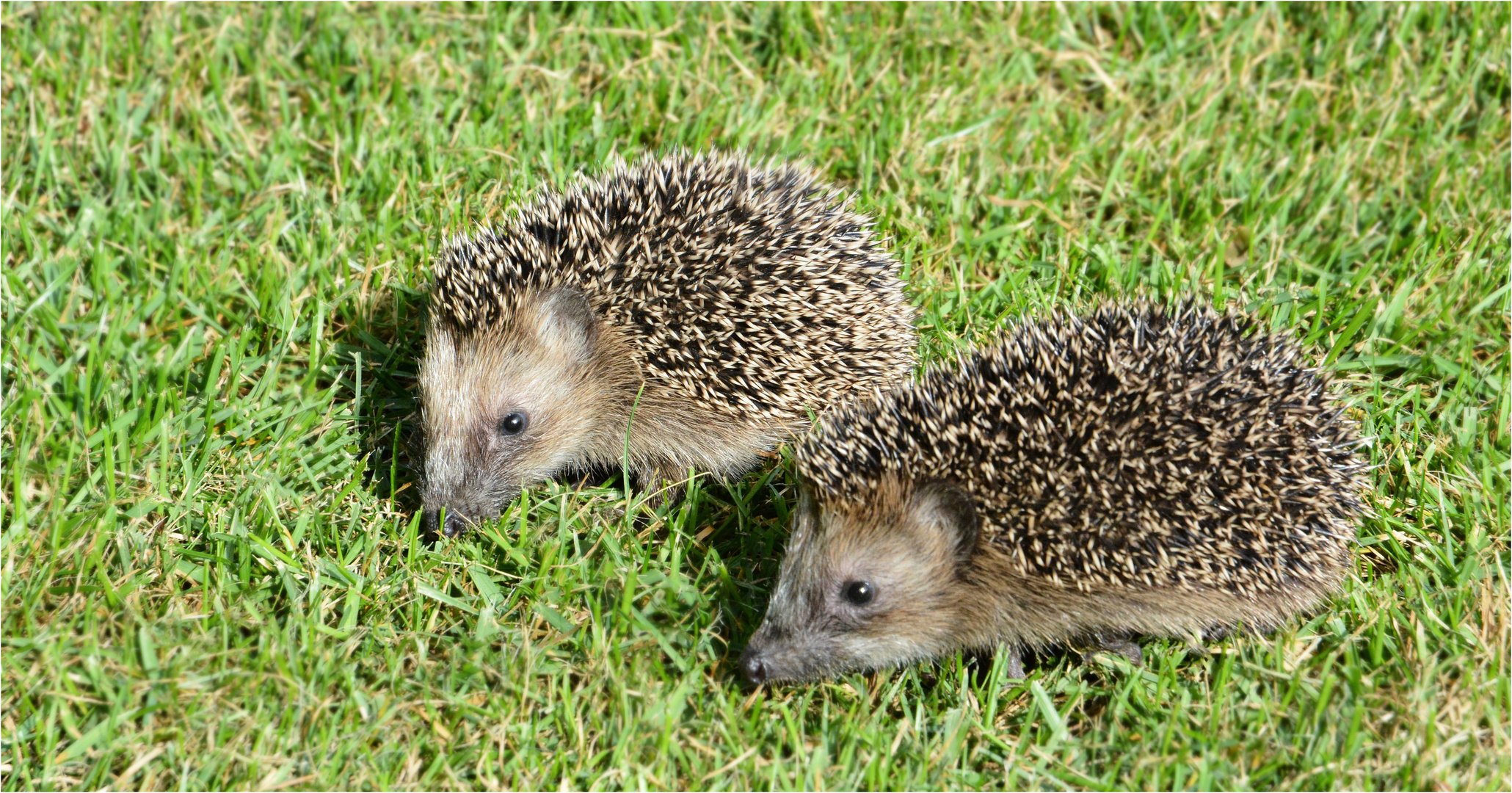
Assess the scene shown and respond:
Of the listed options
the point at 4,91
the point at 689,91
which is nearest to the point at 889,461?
the point at 689,91

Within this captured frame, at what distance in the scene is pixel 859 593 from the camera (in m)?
4.12

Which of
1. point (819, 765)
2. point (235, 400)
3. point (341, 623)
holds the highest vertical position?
point (235, 400)

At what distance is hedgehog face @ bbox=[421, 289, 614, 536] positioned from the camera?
4688 mm

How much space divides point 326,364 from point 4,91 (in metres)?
2.68

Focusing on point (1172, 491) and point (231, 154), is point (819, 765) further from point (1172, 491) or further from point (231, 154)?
point (231, 154)

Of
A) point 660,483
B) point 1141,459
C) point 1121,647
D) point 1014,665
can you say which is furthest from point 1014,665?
point 660,483

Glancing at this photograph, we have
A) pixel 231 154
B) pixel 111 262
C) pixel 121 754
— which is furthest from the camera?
pixel 231 154

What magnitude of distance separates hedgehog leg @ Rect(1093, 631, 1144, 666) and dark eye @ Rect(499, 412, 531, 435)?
2.31 meters

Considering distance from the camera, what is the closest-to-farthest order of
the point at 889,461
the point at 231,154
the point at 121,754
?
the point at 121,754, the point at 889,461, the point at 231,154

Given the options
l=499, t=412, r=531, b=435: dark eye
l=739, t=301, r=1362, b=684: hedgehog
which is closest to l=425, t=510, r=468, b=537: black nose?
l=499, t=412, r=531, b=435: dark eye

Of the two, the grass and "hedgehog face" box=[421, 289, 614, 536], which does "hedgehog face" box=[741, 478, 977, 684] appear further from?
"hedgehog face" box=[421, 289, 614, 536]

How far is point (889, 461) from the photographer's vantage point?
4121 mm

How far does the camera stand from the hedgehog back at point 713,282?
4.64m

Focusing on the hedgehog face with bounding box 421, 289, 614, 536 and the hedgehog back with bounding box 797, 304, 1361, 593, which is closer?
the hedgehog back with bounding box 797, 304, 1361, 593
